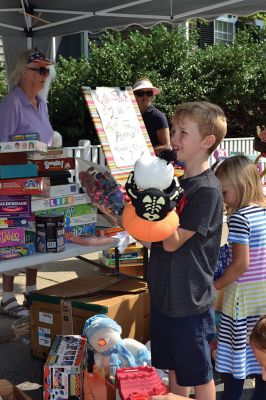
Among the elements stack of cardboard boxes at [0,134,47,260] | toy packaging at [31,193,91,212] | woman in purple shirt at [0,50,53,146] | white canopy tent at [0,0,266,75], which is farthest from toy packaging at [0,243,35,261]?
white canopy tent at [0,0,266,75]

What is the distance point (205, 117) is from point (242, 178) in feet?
1.60

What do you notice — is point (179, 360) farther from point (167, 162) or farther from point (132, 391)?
point (167, 162)

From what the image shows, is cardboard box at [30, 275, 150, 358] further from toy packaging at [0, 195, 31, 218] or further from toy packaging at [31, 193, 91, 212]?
toy packaging at [0, 195, 31, 218]

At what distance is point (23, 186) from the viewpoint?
3123mm

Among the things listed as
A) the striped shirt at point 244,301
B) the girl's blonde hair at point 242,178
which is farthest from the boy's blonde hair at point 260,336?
the girl's blonde hair at point 242,178

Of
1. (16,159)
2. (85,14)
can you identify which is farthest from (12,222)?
(85,14)

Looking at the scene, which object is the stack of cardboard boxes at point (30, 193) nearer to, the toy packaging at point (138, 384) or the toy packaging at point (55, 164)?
the toy packaging at point (55, 164)

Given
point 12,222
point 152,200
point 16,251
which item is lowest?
point 16,251

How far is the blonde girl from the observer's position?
2.86 m

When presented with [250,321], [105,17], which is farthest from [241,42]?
[250,321]

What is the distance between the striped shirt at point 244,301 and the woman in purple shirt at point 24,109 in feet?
6.19

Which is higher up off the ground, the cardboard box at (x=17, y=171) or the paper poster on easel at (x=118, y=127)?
the paper poster on easel at (x=118, y=127)

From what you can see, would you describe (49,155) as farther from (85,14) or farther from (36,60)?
(85,14)

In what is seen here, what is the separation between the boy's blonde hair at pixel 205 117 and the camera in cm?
254
